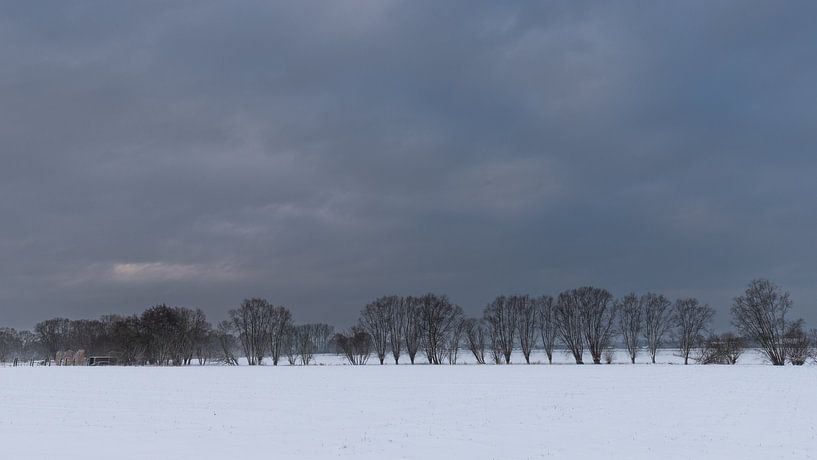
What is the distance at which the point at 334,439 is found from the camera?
18.5 m

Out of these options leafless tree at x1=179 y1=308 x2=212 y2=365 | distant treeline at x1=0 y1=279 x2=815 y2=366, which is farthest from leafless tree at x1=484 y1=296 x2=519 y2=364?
leafless tree at x1=179 y1=308 x2=212 y2=365

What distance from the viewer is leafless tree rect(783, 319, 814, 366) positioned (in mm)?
74188

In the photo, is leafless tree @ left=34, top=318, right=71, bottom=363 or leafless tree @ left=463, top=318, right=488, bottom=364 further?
leafless tree @ left=34, top=318, right=71, bottom=363

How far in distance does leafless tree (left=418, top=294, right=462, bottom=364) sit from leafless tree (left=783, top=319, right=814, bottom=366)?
51038 mm

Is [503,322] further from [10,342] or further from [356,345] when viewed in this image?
[10,342]

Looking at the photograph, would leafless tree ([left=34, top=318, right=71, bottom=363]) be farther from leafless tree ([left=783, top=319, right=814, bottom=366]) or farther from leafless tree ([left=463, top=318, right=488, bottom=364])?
leafless tree ([left=783, top=319, right=814, bottom=366])

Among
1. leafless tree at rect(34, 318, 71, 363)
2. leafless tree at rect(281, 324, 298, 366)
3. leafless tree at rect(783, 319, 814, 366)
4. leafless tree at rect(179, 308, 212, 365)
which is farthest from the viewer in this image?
leafless tree at rect(34, 318, 71, 363)

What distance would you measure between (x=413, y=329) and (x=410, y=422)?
91.7 m

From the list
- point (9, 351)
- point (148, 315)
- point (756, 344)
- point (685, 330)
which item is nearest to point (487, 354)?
point (685, 330)

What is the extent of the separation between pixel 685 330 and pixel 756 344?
21.3 metres

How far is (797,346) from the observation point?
74.7 metres

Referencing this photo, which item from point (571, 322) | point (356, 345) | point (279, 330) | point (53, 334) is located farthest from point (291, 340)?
point (53, 334)

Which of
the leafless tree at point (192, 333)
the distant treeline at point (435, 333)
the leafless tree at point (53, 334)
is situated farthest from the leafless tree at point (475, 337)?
the leafless tree at point (53, 334)

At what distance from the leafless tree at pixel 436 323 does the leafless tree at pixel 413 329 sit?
619mm
